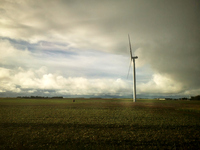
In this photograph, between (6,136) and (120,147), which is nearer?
(120,147)

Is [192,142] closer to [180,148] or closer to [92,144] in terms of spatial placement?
[180,148]

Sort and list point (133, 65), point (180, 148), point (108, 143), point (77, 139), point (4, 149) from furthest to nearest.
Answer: point (133, 65)
point (77, 139)
point (108, 143)
point (180, 148)
point (4, 149)

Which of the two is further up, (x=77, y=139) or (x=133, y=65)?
(x=133, y=65)

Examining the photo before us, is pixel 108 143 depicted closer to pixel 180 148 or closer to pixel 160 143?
pixel 160 143

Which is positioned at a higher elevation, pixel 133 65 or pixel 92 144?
pixel 133 65

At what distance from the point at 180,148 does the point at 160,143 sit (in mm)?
1709

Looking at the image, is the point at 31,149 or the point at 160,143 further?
the point at 160,143

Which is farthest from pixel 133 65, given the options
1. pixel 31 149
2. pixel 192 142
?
pixel 31 149

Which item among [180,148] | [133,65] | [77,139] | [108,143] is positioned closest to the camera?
[180,148]

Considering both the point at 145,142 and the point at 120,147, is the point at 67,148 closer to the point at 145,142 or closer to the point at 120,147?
the point at 120,147

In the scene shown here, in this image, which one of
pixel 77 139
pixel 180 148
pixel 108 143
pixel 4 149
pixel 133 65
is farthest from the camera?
pixel 133 65

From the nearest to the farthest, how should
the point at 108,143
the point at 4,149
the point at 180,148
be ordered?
the point at 4,149, the point at 180,148, the point at 108,143

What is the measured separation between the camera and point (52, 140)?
13.8 meters

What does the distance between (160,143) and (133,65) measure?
67332 millimetres
